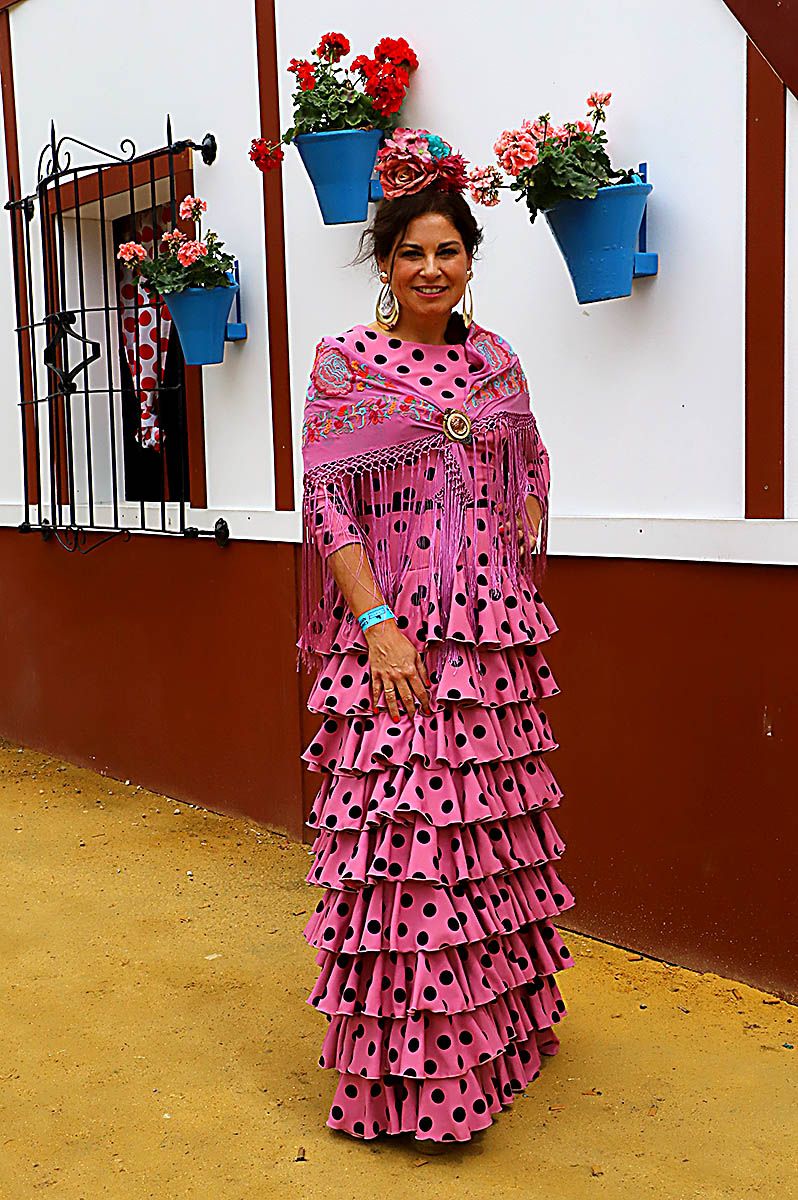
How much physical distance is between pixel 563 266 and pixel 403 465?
1219mm

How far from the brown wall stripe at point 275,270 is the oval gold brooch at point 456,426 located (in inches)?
80.5

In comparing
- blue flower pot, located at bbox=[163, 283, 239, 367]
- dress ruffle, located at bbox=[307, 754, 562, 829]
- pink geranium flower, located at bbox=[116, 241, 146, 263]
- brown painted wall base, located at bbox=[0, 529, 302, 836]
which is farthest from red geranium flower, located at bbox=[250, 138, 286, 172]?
dress ruffle, located at bbox=[307, 754, 562, 829]

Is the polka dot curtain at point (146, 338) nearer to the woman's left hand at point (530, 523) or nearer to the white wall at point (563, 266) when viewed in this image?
the white wall at point (563, 266)

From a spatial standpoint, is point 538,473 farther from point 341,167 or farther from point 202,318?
point 202,318

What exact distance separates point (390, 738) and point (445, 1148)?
0.83 m

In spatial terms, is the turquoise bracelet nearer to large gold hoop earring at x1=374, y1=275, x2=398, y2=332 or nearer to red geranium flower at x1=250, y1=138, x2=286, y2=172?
large gold hoop earring at x1=374, y1=275, x2=398, y2=332

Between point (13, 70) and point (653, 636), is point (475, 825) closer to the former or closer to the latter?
point (653, 636)

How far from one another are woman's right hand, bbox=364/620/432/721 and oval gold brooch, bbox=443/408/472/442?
39 centimetres

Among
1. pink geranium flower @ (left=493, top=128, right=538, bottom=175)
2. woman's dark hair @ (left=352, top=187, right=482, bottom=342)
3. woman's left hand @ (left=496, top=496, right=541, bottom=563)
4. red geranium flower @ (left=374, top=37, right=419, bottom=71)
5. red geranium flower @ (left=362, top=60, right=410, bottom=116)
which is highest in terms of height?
red geranium flower @ (left=374, top=37, right=419, bottom=71)

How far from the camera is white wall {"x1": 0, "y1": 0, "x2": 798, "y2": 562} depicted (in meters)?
3.35

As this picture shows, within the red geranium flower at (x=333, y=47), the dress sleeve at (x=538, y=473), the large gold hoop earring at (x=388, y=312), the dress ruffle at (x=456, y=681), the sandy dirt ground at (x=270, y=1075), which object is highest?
the red geranium flower at (x=333, y=47)

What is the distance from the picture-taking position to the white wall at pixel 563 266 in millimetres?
3346

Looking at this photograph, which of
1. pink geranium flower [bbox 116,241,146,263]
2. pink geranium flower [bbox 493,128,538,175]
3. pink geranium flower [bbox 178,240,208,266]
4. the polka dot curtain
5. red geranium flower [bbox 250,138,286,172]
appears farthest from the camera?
the polka dot curtain

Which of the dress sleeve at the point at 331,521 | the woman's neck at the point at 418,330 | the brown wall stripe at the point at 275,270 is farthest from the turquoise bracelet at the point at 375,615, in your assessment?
the brown wall stripe at the point at 275,270
